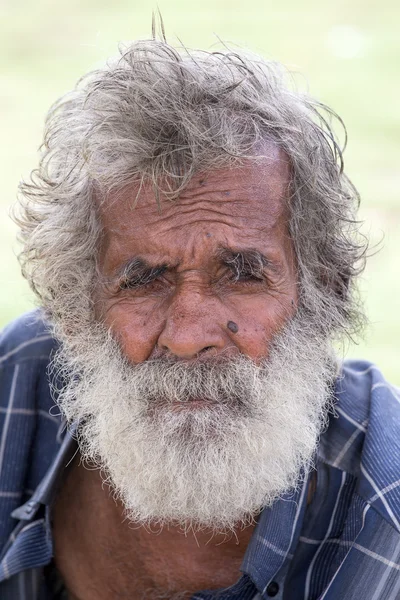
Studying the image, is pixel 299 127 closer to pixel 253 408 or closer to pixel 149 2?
pixel 253 408

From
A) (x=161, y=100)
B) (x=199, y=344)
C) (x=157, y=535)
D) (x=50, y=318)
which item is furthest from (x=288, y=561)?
(x=161, y=100)

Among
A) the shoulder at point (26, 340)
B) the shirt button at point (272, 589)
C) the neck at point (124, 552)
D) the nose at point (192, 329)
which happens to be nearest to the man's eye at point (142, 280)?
the nose at point (192, 329)

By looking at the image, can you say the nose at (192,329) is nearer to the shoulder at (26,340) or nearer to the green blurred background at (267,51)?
the shoulder at (26,340)

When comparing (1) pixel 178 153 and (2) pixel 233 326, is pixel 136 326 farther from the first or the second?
(1) pixel 178 153

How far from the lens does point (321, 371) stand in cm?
307

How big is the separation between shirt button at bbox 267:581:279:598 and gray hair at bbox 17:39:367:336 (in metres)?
0.77

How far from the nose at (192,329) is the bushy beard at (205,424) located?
4 cm

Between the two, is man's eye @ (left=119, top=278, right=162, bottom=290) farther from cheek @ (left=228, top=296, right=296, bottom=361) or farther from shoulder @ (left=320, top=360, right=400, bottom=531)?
shoulder @ (left=320, top=360, right=400, bottom=531)

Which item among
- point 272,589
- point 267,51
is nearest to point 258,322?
point 272,589

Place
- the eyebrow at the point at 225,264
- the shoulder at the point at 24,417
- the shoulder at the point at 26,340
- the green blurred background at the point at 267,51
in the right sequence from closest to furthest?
1. the eyebrow at the point at 225,264
2. the shoulder at the point at 24,417
3. the shoulder at the point at 26,340
4. the green blurred background at the point at 267,51

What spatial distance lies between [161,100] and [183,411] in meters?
0.86

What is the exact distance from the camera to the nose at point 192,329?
2699mm

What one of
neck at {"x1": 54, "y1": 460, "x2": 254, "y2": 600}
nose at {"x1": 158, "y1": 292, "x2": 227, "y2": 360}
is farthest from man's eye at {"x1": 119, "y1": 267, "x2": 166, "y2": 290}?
neck at {"x1": 54, "y1": 460, "x2": 254, "y2": 600}

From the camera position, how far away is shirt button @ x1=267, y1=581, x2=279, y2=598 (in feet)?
9.45
